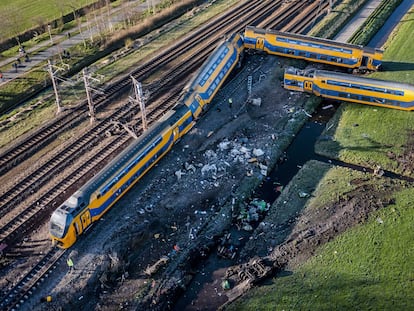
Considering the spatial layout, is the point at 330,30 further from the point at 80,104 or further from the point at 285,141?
the point at 80,104

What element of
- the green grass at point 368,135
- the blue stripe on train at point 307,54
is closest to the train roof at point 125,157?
the green grass at point 368,135

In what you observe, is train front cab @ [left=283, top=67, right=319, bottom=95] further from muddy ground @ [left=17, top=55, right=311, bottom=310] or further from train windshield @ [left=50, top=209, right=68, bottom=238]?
train windshield @ [left=50, top=209, right=68, bottom=238]

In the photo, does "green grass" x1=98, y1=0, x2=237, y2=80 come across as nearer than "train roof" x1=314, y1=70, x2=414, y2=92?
No

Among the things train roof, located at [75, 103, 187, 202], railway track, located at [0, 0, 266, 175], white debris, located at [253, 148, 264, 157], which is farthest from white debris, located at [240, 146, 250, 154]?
railway track, located at [0, 0, 266, 175]

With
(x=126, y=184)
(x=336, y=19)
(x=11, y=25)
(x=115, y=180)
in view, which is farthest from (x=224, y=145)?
(x=11, y=25)

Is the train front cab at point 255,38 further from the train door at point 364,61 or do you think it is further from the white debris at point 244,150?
the white debris at point 244,150

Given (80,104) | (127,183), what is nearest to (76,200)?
(127,183)
